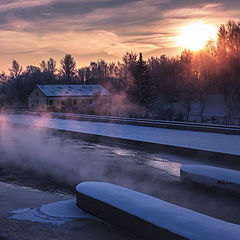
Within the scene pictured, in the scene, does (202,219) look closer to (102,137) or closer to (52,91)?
(102,137)

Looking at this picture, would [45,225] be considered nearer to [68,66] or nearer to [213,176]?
[213,176]

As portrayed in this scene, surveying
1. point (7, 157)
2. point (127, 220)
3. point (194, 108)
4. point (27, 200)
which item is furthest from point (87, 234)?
point (194, 108)

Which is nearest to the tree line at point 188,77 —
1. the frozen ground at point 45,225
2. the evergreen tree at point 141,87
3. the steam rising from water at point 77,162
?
the evergreen tree at point 141,87

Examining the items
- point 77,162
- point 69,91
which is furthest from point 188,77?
point 77,162

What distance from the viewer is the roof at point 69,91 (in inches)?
1930

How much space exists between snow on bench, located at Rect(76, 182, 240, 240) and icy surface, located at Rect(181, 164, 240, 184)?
3.04m

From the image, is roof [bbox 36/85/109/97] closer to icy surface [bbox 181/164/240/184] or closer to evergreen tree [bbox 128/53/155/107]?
evergreen tree [bbox 128/53/155/107]

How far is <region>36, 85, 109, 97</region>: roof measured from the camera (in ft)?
161

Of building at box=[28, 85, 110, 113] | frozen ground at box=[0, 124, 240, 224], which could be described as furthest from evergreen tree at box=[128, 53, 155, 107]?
frozen ground at box=[0, 124, 240, 224]

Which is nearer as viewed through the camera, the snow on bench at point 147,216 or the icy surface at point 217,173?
the snow on bench at point 147,216

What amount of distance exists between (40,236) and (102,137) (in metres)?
12.1

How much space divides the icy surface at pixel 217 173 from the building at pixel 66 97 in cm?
3935

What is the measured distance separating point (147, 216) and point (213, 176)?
12.6 ft

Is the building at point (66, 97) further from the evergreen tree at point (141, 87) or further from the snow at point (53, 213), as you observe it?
the snow at point (53, 213)
